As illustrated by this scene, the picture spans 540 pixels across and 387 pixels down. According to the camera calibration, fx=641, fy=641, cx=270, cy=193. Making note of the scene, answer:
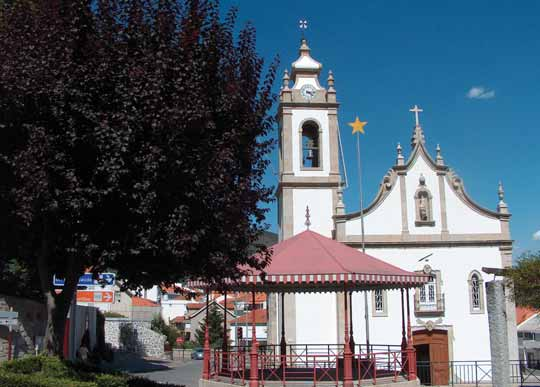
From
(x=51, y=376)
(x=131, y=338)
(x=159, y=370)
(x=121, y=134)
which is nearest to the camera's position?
(x=121, y=134)

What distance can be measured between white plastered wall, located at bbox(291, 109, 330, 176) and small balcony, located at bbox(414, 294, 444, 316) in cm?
729

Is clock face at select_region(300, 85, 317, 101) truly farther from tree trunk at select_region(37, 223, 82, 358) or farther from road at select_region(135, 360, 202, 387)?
tree trunk at select_region(37, 223, 82, 358)

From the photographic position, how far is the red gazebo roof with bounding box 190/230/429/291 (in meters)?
14.1

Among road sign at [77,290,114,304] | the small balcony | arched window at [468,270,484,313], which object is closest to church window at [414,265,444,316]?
the small balcony

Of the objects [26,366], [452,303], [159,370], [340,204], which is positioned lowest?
[159,370]

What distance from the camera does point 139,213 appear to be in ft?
28.7

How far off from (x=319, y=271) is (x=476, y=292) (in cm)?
1711

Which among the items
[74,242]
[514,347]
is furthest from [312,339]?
[74,242]

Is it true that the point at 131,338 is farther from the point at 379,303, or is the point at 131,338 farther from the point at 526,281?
the point at 526,281

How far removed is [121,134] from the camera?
8508mm

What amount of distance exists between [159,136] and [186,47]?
5.02ft

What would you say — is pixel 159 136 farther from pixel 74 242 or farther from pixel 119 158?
pixel 74 242

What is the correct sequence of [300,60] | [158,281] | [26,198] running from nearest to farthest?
1. [26,198]
2. [158,281]
3. [300,60]

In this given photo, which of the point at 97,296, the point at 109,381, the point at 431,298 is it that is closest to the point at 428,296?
the point at 431,298
